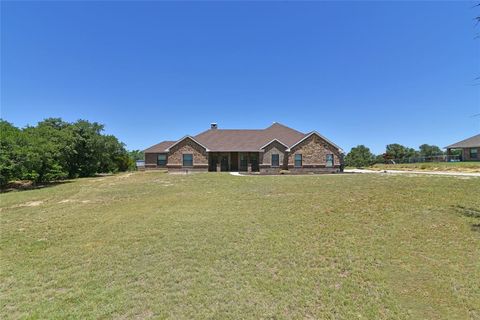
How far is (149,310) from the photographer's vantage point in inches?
156

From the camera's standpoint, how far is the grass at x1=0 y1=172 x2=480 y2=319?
405 cm

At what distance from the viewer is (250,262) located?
5.47m

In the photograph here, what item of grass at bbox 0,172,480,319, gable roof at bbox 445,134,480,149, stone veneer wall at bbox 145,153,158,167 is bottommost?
grass at bbox 0,172,480,319

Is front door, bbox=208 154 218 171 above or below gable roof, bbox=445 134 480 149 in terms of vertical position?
below

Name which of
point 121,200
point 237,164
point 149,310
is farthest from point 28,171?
point 149,310

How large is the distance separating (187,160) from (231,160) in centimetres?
532

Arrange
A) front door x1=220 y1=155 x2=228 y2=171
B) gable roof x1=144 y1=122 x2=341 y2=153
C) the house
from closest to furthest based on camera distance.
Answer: gable roof x1=144 y1=122 x2=341 y2=153 < front door x1=220 y1=155 x2=228 y2=171 < the house

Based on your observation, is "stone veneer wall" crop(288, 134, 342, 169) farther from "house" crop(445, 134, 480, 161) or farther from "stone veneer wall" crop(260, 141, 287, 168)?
"house" crop(445, 134, 480, 161)

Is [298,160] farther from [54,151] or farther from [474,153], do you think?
[474,153]

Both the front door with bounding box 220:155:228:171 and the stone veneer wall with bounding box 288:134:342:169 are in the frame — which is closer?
the stone veneer wall with bounding box 288:134:342:169

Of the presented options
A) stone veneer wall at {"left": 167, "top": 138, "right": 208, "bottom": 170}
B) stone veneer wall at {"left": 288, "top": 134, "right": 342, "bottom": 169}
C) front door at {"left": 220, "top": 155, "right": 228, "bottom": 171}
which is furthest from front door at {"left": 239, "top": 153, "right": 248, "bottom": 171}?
stone veneer wall at {"left": 288, "top": 134, "right": 342, "bottom": 169}

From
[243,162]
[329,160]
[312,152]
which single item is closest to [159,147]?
[243,162]

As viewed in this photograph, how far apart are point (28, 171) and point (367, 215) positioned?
2528 cm

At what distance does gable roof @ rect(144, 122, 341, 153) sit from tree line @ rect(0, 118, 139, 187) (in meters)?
10.1
